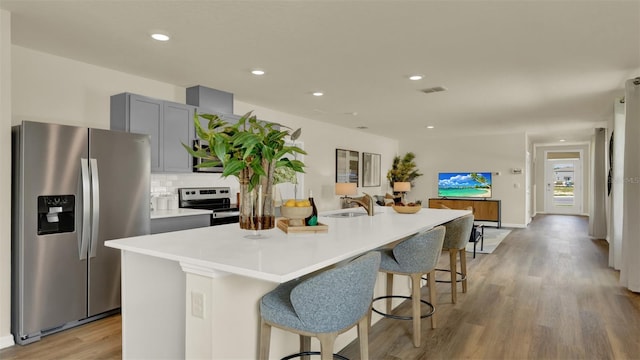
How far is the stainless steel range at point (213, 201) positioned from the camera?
436 centimetres

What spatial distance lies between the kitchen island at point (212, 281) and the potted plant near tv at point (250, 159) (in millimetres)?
161

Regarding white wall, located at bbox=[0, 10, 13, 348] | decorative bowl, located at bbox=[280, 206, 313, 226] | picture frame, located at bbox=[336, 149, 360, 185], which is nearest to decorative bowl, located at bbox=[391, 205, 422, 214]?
decorative bowl, located at bbox=[280, 206, 313, 226]

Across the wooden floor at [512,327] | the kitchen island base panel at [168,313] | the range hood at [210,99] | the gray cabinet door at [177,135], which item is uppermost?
the range hood at [210,99]

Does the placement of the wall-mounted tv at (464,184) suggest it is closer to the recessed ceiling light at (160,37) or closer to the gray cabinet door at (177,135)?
the gray cabinet door at (177,135)

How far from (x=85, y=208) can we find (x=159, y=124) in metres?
1.30

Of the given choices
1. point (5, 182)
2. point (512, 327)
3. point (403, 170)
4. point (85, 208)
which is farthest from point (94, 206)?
point (403, 170)

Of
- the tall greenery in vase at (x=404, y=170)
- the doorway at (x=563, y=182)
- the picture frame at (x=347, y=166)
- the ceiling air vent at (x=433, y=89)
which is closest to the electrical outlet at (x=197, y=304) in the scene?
the ceiling air vent at (x=433, y=89)

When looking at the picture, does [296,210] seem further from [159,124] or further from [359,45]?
[159,124]

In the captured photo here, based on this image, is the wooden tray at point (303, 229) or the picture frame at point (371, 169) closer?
the wooden tray at point (303, 229)

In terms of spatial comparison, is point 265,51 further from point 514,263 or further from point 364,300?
point 514,263

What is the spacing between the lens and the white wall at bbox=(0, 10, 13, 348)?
271 centimetres

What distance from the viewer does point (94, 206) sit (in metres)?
3.16

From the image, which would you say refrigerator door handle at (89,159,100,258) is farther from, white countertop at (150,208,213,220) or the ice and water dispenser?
white countertop at (150,208,213,220)

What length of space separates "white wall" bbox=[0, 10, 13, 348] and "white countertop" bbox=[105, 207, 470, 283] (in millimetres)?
1380
